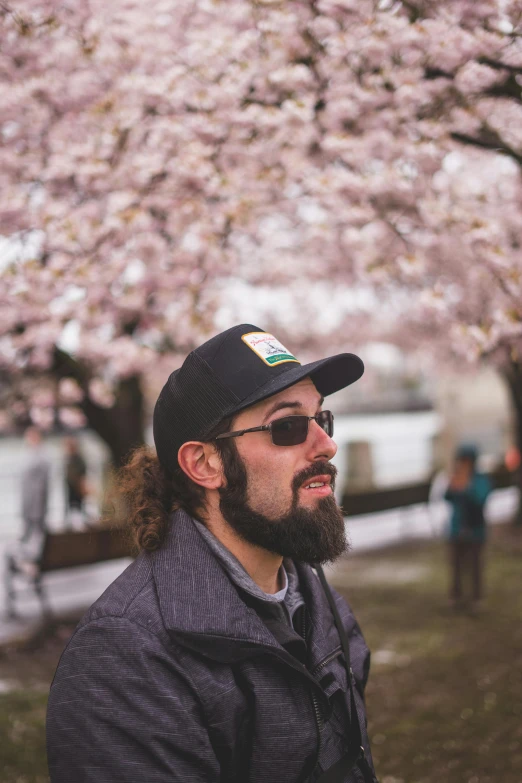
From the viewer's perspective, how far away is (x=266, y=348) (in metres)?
1.97

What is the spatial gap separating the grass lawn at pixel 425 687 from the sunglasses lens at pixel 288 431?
121 inches

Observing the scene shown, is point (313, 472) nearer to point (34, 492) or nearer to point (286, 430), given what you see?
point (286, 430)

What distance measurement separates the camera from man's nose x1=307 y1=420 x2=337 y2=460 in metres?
1.98

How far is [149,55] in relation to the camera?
5.81 meters

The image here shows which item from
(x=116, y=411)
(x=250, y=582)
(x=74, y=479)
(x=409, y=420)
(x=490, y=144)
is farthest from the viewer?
(x=409, y=420)

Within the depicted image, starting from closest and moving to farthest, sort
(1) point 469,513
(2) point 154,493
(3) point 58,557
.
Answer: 1. (2) point 154,493
2. (1) point 469,513
3. (3) point 58,557

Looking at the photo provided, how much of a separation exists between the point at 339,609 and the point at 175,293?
5177 millimetres

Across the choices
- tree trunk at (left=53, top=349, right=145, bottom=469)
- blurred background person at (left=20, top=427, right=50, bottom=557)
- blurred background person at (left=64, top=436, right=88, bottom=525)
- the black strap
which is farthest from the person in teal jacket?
blurred background person at (left=64, top=436, right=88, bottom=525)

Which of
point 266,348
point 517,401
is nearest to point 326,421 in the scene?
point 266,348

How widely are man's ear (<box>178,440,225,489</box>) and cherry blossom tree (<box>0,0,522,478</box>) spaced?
324 cm

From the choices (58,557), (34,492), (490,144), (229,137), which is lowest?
(58,557)

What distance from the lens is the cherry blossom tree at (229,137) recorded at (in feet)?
15.8

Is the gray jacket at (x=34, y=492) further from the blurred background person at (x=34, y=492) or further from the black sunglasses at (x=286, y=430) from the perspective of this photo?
the black sunglasses at (x=286, y=430)

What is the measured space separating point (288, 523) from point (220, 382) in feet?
1.36
